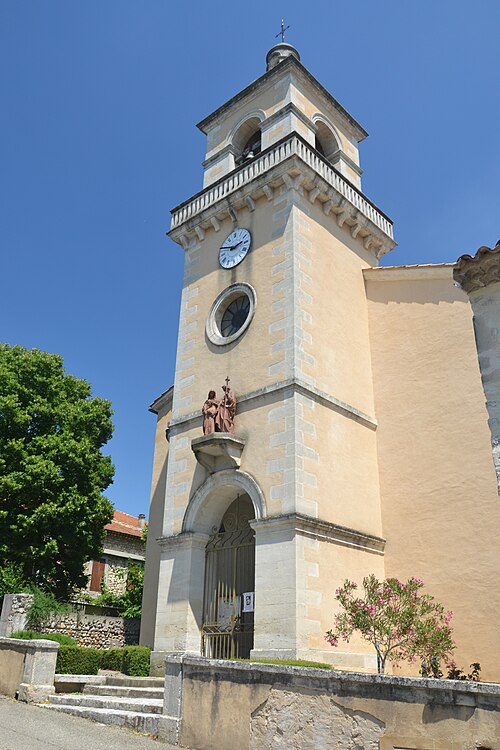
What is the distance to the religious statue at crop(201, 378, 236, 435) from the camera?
511 inches

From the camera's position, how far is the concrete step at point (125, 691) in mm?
10695

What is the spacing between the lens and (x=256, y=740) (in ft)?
20.7

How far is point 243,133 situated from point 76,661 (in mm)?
13652

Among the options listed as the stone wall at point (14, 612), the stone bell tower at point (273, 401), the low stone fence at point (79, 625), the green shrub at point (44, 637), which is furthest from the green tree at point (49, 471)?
the green shrub at point (44, 637)

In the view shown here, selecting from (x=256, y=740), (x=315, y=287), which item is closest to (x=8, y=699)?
(x=256, y=740)

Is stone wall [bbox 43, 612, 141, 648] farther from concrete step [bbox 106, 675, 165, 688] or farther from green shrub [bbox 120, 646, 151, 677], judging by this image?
concrete step [bbox 106, 675, 165, 688]

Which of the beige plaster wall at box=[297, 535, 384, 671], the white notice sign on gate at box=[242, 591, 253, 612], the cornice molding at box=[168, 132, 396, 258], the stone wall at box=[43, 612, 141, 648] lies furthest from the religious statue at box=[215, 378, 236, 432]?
the stone wall at box=[43, 612, 141, 648]

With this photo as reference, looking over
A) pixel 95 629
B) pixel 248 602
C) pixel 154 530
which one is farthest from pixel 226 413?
pixel 95 629

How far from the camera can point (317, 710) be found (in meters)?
5.90

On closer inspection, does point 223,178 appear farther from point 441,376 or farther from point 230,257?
point 441,376

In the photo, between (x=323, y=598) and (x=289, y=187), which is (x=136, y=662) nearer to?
(x=323, y=598)

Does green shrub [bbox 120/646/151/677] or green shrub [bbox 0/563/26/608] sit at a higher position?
green shrub [bbox 0/563/26/608]

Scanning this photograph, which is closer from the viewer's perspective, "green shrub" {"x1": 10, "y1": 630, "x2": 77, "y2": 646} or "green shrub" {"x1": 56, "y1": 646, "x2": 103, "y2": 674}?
"green shrub" {"x1": 56, "y1": 646, "x2": 103, "y2": 674}

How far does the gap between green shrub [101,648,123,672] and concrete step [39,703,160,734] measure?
11.5 ft
